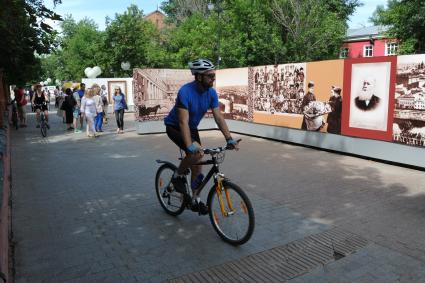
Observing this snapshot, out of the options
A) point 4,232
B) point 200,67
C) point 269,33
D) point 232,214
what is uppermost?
point 269,33

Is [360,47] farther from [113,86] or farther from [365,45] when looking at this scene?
[113,86]

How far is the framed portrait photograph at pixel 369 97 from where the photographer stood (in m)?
8.34

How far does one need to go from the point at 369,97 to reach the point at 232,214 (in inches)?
228

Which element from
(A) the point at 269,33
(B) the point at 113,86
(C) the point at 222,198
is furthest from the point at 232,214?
(A) the point at 269,33

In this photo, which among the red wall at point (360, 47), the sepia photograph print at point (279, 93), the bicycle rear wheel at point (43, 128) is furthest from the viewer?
the red wall at point (360, 47)

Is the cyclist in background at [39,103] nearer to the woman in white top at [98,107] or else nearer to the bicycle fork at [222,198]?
the woman in white top at [98,107]

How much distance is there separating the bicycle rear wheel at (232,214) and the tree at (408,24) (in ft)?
89.9

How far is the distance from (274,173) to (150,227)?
3.45 metres

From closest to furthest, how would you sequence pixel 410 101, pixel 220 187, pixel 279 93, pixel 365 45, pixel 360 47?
pixel 220 187, pixel 410 101, pixel 279 93, pixel 365 45, pixel 360 47

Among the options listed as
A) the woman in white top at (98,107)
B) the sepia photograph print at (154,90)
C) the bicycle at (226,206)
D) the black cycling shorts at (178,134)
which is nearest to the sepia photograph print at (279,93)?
the sepia photograph print at (154,90)

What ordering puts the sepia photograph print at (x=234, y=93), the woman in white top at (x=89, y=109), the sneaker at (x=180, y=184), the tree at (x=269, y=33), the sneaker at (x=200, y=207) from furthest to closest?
the tree at (x=269, y=33)
the sepia photograph print at (x=234, y=93)
the woman in white top at (x=89, y=109)
the sneaker at (x=180, y=184)
the sneaker at (x=200, y=207)

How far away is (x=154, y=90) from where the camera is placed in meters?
14.0

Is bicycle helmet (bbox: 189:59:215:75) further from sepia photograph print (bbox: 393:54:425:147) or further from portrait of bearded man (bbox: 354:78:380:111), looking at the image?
portrait of bearded man (bbox: 354:78:380:111)

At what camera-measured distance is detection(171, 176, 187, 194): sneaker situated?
489cm
